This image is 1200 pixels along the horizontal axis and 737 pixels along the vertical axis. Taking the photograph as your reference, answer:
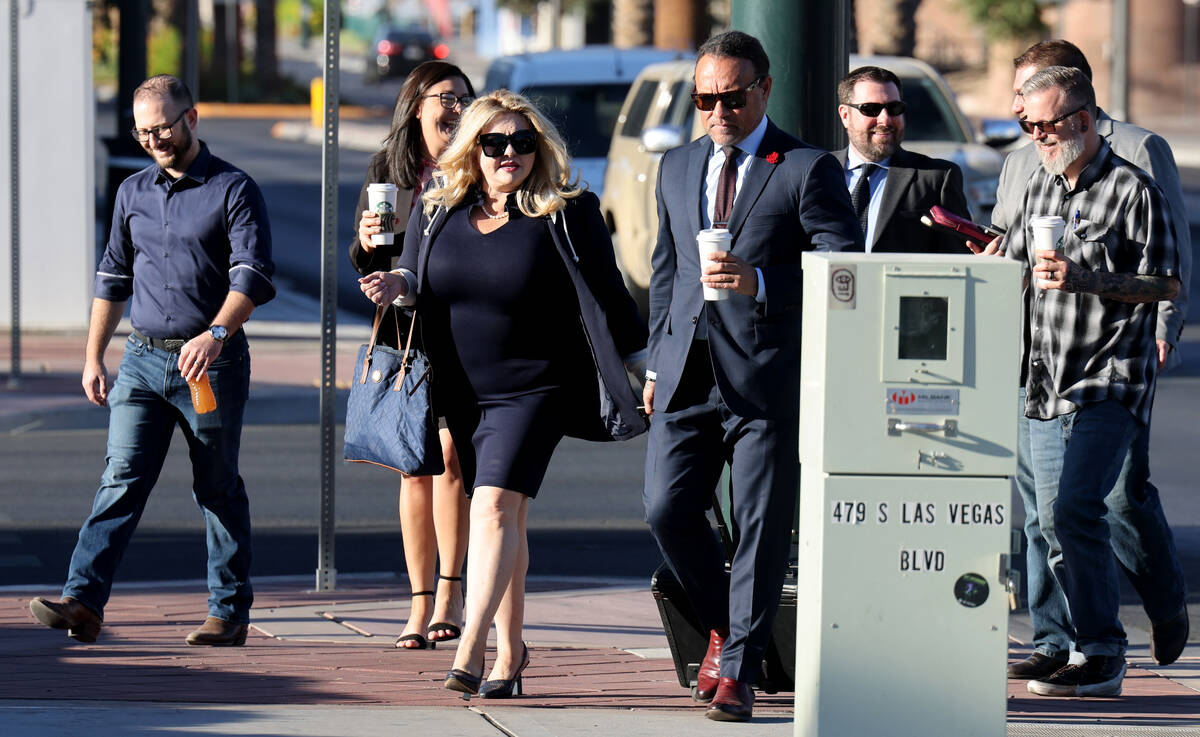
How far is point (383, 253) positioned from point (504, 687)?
1.66 meters

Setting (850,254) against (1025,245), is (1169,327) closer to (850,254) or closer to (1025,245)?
(1025,245)

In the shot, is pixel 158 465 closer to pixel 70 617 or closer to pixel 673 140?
pixel 70 617

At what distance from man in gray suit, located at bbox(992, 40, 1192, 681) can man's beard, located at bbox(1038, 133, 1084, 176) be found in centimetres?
15

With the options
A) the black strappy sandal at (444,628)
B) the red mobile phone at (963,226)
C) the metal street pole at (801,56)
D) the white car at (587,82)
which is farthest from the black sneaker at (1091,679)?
the white car at (587,82)

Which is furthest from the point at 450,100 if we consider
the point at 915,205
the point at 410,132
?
the point at 915,205

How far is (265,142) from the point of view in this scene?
137 ft

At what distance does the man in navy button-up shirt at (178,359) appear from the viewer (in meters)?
6.62

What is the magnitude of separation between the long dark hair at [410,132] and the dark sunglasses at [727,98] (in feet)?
4.71

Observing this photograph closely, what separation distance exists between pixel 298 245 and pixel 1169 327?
18758 mm

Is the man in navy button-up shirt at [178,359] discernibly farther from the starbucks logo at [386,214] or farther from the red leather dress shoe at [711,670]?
the red leather dress shoe at [711,670]

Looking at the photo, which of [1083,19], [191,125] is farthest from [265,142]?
[191,125]

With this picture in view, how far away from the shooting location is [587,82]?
1822 cm

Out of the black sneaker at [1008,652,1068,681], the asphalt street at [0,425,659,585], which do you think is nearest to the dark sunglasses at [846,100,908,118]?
the black sneaker at [1008,652,1068,681]

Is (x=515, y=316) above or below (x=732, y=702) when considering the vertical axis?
above
